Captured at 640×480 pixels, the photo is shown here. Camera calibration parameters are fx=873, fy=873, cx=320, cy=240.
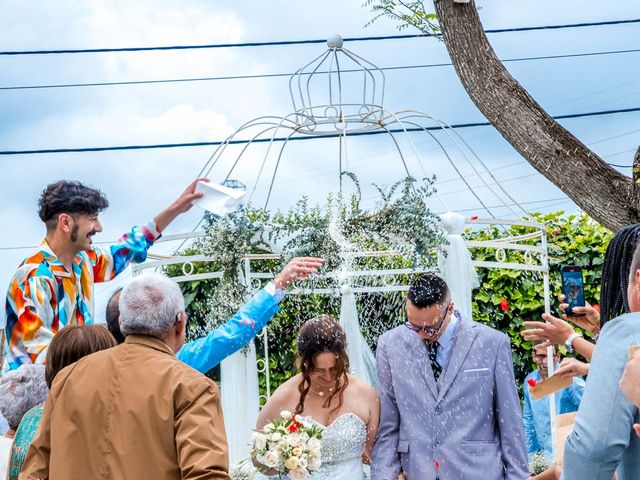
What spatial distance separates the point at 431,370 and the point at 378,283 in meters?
2.61

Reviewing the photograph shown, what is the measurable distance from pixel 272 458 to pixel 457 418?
923mm

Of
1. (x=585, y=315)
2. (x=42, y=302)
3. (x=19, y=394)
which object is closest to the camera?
(x=585, y=315)

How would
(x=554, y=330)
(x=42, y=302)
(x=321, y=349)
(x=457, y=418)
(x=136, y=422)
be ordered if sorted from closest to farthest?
(x=136, y=422) < (x=554, y=330) < (x=42, y=302) < (x=457, y=418) < (x=321, y=349)

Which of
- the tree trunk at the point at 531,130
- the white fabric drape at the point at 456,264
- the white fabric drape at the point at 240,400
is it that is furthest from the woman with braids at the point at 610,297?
the white fabric drape at the point at 240,400

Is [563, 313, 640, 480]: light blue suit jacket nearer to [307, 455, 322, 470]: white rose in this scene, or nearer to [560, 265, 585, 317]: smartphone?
[560, 265, 585, 317]: smartphone

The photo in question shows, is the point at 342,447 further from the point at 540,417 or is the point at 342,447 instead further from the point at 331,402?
the point at 540,417

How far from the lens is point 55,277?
4.05 metres

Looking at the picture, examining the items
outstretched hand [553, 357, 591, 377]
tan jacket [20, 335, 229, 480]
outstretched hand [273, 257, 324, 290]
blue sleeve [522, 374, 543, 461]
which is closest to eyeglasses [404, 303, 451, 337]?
outstretched hand [273, 257, 324, 290]

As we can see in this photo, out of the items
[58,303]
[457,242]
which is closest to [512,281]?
[457,242]

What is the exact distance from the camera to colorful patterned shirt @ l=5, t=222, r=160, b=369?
13.0 ft

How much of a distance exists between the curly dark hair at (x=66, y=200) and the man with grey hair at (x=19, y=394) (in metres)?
0.83

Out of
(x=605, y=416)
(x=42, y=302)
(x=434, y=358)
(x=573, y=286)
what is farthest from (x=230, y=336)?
(x=605, y=416)

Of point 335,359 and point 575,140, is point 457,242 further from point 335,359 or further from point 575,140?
point 335,359

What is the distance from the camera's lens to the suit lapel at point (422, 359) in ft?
14.1
